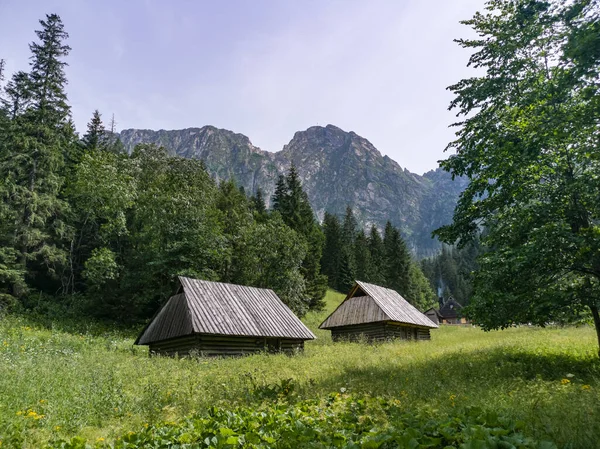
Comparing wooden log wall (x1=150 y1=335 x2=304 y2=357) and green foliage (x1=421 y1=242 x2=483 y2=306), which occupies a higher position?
green foliage (x1=421 y1=242 x2=483 y2=306)

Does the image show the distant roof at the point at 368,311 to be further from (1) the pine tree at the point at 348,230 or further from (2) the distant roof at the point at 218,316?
(1) the pine tree at the point at 348,230

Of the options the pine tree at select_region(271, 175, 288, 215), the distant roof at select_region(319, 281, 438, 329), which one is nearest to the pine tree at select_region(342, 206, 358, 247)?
the pine tree at select_region(271, 175, 288, 215)

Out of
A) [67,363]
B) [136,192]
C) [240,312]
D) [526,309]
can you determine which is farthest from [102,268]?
[526,309]

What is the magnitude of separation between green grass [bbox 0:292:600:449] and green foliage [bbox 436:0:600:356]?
2433mm

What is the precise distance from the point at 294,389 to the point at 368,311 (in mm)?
21008

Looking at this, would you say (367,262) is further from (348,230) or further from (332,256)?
(348,230)

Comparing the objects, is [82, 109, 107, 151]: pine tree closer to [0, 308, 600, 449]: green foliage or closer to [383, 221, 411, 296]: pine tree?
[0, 308, 600, 449]: green foliage

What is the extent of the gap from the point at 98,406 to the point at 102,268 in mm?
25290

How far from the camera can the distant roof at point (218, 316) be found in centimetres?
1880

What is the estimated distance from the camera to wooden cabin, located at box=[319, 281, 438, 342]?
2871 cm

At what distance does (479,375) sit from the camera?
11398mm

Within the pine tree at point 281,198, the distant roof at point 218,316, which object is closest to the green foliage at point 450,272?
the pine tree at point 281,198

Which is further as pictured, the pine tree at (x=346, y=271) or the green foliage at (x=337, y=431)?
the pine tree at (x=346, y=271)

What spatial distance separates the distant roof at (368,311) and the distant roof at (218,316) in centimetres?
743
